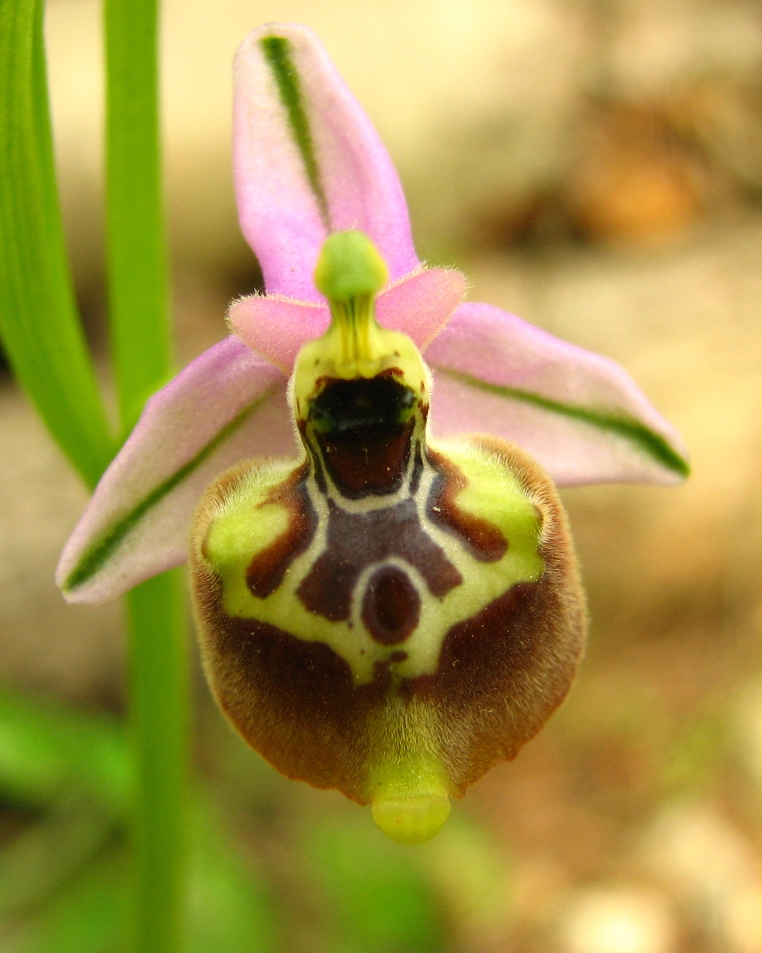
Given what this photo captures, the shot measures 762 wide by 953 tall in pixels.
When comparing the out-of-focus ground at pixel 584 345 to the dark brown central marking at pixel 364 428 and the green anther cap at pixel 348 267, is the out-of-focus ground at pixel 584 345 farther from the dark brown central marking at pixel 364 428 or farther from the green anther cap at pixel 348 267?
the green anther cap at pixel 348 267

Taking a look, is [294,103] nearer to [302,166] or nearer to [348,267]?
[302,166]

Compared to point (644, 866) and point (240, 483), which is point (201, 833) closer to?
point (644, 866)

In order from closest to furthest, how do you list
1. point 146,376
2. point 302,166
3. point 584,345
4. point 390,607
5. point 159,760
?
1. point 390,607
2. point 302,166
3. point 146,376
4. point 159,760
5. point 584,345

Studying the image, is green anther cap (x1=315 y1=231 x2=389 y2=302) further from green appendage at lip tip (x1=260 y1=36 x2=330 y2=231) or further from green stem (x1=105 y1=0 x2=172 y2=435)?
green stem (x1=105 y1=0 x2=172 y2=435)

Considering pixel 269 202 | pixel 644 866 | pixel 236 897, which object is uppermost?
pixel 269 202

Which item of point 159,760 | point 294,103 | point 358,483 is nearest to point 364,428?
point 358,483

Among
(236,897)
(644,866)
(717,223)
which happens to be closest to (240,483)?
(236,897)

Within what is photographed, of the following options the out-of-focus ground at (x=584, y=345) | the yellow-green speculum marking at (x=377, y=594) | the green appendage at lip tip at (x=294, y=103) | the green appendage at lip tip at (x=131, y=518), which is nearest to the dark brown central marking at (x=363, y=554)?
the yellow-green speculum marking at (x=377, y=594)
